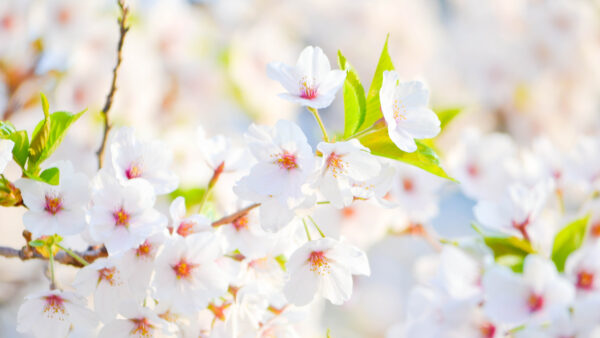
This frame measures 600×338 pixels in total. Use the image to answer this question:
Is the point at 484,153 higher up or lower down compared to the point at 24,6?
lower down

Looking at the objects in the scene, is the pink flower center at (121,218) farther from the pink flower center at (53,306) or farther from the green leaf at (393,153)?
the green leaf at (393,153)

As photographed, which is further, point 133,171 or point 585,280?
point 585,280

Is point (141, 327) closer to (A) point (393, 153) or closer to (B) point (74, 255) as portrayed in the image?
(B) point (74, 255)

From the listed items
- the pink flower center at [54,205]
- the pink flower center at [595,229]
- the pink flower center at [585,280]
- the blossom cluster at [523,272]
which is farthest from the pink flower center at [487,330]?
the pink flower center at [54,205]

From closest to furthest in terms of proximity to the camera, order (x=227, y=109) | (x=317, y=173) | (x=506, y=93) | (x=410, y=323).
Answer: (x=317, y=173), (x=410, y=323), (x=227, y=109), (x=506, y=93)

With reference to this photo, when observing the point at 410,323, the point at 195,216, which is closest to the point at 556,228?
the point at 410,323

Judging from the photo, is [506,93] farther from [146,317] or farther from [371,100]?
[146,317]

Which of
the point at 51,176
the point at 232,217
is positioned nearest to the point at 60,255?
the point at 51,176
